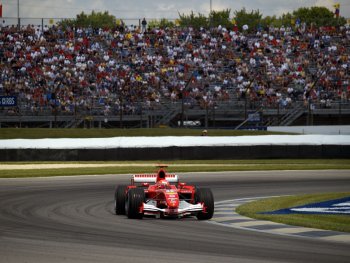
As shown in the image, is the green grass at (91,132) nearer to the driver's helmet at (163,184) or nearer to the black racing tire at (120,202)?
the black racing tire at (120,202)

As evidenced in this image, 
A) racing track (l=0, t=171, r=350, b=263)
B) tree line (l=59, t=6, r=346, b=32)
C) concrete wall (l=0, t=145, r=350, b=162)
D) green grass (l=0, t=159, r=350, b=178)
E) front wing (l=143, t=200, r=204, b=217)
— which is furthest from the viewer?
tree line (l=59, t=6, r=346, b=32)

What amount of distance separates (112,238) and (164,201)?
3322mm

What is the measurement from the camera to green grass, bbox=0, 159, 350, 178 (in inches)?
1104

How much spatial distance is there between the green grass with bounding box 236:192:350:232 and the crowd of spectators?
23.8m

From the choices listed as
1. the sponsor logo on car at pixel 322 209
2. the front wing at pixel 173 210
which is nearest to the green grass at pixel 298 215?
the sponsor logo on car at pixel 322 209

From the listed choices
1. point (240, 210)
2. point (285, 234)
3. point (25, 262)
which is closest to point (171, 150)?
point (240, 210)

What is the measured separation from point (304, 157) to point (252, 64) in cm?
1493

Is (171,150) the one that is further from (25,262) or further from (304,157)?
(25,262)

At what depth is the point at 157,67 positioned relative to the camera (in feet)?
158

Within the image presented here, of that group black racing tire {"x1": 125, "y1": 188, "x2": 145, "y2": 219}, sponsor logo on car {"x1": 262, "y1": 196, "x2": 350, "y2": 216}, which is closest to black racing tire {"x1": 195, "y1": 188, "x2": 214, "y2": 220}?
black racing tire {"x1": 125, "y1": 188, "x2": 145, "y2": 219}

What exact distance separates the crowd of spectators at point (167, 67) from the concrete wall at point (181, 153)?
7.61m

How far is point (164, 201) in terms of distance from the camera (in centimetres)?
1452

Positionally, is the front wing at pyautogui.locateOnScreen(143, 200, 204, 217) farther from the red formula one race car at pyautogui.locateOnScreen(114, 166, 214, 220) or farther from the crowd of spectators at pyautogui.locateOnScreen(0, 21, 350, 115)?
the crowd of spectators at pyautogui.locateOnScreen(0, 21, 350, 115)

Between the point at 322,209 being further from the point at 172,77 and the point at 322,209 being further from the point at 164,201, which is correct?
the point at 172,77
